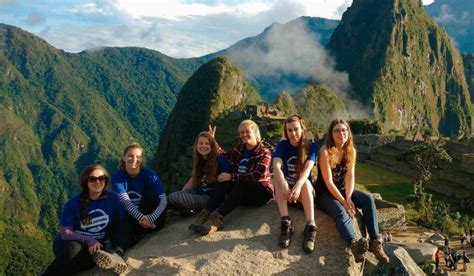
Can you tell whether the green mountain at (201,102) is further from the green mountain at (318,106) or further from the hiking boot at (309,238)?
the hiking boot at (309,238)

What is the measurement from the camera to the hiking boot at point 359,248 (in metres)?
5.40

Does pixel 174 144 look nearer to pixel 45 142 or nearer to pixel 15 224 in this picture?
pixel 15 224

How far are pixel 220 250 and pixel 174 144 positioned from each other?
91378mm

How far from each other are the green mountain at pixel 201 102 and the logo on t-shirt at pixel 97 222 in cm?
8518

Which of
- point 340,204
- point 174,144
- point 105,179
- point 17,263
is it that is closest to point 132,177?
point 105,179

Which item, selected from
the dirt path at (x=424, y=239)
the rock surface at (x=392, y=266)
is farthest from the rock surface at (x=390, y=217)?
the rock surface at (x=392, y=266)

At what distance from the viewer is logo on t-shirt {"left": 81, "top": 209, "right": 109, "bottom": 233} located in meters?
5.88

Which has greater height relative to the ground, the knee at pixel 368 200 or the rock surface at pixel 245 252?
the knee at pixel 368 200

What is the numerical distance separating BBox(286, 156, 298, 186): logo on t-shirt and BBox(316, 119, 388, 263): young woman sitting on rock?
12.8 inches

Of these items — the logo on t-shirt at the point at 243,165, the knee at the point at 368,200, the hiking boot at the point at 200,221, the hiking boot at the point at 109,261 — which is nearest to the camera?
the hiking boot at the point at 109,261

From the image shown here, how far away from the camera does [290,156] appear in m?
6.63

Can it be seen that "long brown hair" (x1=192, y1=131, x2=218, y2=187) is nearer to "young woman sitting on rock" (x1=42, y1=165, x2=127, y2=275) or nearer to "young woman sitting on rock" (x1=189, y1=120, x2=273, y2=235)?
"young woman sitting on rock" (x1=189, y1=120, x2=273, y2=235)

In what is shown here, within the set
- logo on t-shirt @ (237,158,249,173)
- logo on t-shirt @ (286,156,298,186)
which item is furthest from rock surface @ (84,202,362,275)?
logo on t-shirt @ (237,158,249,173)

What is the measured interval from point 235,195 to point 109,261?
199cm
